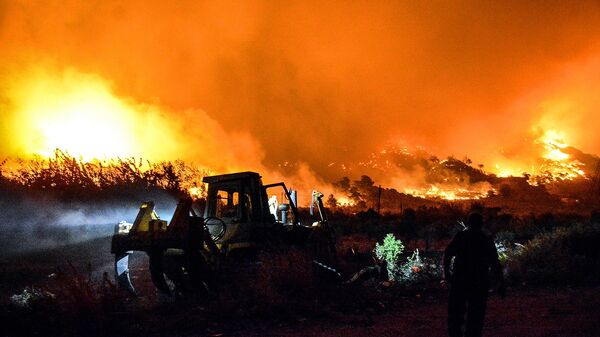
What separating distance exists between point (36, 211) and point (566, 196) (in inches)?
3565

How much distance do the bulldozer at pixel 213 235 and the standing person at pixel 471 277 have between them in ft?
14.5

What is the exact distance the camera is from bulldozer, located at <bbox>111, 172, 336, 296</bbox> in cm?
938

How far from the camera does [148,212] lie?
1020 cm

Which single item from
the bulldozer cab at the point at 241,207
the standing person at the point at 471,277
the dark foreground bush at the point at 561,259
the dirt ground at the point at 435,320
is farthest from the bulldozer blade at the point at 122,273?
the dark foreground bush at the point at 561,259

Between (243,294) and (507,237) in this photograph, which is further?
(507,237)

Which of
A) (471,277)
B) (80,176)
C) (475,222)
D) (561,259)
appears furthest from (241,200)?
(80,176)

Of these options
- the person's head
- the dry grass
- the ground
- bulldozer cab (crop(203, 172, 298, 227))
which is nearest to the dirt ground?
the ground

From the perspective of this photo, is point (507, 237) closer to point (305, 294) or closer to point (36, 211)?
point (305, 294)

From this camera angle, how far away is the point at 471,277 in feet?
22.0

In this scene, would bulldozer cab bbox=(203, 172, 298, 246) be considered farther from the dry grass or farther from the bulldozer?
the dry grass

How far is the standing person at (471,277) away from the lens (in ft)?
21.8

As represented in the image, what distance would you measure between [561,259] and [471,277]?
9.53 m

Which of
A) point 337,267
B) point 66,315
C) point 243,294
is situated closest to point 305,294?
→ point 243,294

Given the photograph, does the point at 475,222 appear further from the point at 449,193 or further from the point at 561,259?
the point at 449,193
